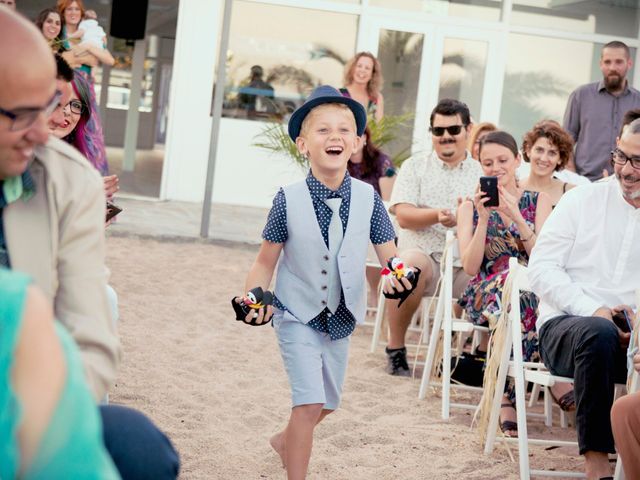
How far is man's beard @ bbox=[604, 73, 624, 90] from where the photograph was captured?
367 inches

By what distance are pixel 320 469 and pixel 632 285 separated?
1.55 metres

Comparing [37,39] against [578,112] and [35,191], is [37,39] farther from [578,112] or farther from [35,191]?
[578,112]

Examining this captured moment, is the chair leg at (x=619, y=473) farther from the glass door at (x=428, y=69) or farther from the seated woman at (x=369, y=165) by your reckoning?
the glass door at (x=428, y=69)

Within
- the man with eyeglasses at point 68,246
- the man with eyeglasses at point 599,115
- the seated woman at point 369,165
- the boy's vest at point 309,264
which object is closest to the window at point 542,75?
the man with eyeglasses at point 599,115

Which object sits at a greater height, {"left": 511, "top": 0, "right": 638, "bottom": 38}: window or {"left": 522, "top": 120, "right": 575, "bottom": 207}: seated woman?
{"left": 511, "top": 0, "right": 638, "bottom": 38}: window

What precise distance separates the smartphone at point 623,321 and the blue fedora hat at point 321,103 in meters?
1.31

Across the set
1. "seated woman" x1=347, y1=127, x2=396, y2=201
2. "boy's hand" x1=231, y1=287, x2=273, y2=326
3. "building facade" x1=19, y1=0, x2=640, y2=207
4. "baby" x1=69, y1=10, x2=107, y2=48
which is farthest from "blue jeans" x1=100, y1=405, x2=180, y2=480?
"building facade" x1=19, y1=0, x2=640, y2=207

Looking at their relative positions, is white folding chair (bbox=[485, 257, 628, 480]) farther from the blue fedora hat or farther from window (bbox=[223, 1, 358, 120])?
window (bbox=[223, 1, 358, 120])

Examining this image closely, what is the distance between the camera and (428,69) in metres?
14.6

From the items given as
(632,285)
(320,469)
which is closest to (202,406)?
(320,469)

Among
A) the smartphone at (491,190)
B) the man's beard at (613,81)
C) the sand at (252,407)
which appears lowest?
the sand at (252,407)

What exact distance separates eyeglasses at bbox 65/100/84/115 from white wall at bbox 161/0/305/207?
9125 millimetres

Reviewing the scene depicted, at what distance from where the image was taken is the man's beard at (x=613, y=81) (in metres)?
9.33

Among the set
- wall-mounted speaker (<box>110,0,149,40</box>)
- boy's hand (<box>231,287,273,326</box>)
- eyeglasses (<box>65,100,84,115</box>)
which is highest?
wall-mounted speaker (<box>110,0,149,40</box>)
